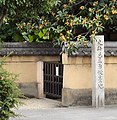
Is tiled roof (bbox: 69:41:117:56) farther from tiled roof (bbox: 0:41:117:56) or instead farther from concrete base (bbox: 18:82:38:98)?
concrete base (bbox: 18:82:38:98)

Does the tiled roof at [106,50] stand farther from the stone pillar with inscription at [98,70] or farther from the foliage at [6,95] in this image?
the foliage at [6,95]

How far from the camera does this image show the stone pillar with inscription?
38.1ft

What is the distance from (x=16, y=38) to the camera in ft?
50.7

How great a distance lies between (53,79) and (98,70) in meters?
2.11

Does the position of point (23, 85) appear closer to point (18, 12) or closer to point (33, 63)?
point (33, 63)

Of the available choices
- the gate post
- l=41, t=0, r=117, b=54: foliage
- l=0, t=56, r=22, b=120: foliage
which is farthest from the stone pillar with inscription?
l=0, t=56, r=22, b=120: foliage

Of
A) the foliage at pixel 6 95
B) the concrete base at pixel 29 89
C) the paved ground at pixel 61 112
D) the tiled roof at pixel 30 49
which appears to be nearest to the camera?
the foliage at pixel 6 95

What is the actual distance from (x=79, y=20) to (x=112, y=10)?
1.03 meters

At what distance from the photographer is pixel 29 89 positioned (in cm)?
1391

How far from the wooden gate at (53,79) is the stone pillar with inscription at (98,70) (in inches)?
58.8

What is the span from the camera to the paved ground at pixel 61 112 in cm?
1016

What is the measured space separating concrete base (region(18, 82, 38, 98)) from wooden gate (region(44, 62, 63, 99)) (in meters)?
0.43

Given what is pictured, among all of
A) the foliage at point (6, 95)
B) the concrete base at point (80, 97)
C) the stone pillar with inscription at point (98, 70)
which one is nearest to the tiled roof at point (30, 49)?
the concrete base at point (80, 97)

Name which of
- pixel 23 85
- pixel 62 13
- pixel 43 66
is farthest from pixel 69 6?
pixel 23 85
